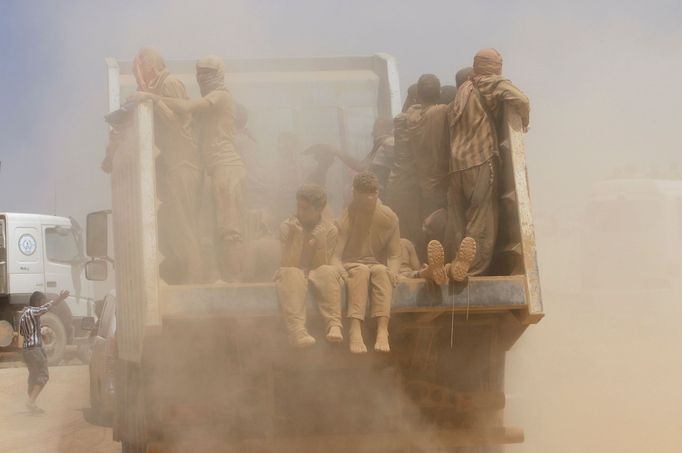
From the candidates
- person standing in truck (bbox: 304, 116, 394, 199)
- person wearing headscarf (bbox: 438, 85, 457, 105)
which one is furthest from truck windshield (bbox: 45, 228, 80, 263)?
person wearing headscarf (bbox: 438, 85, 457, 105)

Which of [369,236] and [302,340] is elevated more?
[369,236]

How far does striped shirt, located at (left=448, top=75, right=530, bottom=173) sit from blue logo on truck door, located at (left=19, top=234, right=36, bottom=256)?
14384 millimetres

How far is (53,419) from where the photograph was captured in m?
14.4

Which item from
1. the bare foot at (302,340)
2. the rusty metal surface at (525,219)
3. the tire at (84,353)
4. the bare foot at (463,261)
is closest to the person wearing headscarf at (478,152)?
the rusty metal surface at (525,219)

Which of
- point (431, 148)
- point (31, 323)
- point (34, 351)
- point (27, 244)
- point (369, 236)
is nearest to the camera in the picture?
point (369, 236)

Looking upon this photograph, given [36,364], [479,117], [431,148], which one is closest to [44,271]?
[36,364]

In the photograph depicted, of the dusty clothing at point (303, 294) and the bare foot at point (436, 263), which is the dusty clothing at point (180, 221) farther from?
the bare foot at point (436, 263)

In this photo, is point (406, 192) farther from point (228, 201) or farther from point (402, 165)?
point (228, 201)

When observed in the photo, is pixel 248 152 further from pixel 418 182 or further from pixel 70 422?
pixel 70 422

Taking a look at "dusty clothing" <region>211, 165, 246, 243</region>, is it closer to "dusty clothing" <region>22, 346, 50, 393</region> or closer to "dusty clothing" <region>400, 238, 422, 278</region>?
"dusty clothing" <region>400, 238, 422, 278</region>

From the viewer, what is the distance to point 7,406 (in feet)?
52.0

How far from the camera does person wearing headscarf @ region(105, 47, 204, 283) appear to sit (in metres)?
6.28

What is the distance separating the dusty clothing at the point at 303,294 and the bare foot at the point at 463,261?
54 centimetres

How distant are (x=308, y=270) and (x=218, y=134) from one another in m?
1.08
